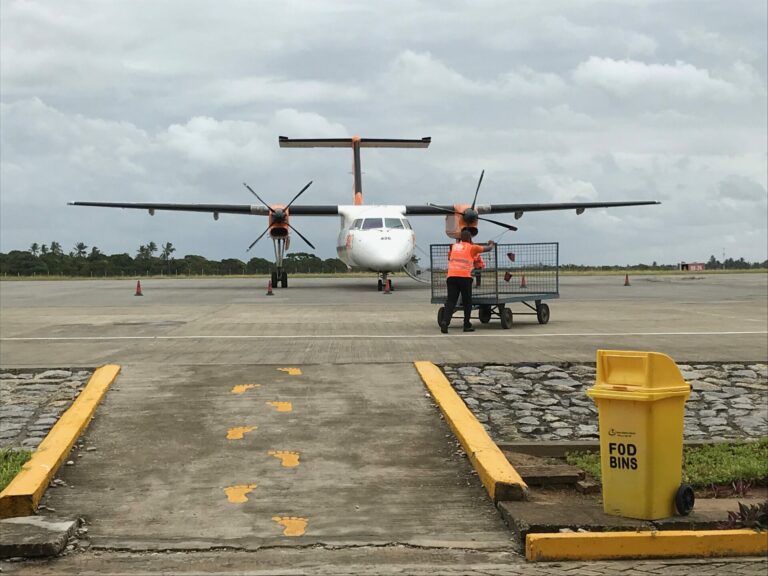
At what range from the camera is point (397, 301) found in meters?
23.7

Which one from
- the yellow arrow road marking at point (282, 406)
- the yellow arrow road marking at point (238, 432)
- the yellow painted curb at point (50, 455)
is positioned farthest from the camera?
the yellow arrow road marking at point (282, 406)

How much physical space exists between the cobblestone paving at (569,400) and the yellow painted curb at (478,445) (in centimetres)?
33

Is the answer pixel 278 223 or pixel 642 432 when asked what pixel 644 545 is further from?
pixel 278 223

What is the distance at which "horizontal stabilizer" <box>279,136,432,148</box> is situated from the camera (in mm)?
40469

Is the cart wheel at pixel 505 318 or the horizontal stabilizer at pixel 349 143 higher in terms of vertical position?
the horizontal stabilizer at pixel 349 143

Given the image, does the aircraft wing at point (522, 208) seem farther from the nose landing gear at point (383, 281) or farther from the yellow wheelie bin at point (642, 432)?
the yellow wheelie bin at point (642, 432)

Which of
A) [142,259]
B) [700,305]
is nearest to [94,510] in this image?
[700,305]

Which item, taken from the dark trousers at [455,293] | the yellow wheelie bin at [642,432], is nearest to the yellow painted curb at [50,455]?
the yellow wheelie bin at [642,432]

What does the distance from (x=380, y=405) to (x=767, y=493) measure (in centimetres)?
329

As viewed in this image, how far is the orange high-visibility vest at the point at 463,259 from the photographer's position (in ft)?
47.2

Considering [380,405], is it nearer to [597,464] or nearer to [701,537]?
[597,464]

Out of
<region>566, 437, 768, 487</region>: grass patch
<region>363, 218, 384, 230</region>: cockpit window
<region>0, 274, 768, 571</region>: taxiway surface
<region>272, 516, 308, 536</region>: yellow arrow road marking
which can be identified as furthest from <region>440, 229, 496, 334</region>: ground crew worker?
<region>363, 218, 384, 230</region>: cockpit window

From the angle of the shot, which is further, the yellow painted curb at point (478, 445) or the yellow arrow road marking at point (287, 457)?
the yellow arrow road marking at point (287, 457)

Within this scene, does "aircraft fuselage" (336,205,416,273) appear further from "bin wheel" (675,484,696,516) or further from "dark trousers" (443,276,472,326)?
"bin wheel" (675,484,696,516)
